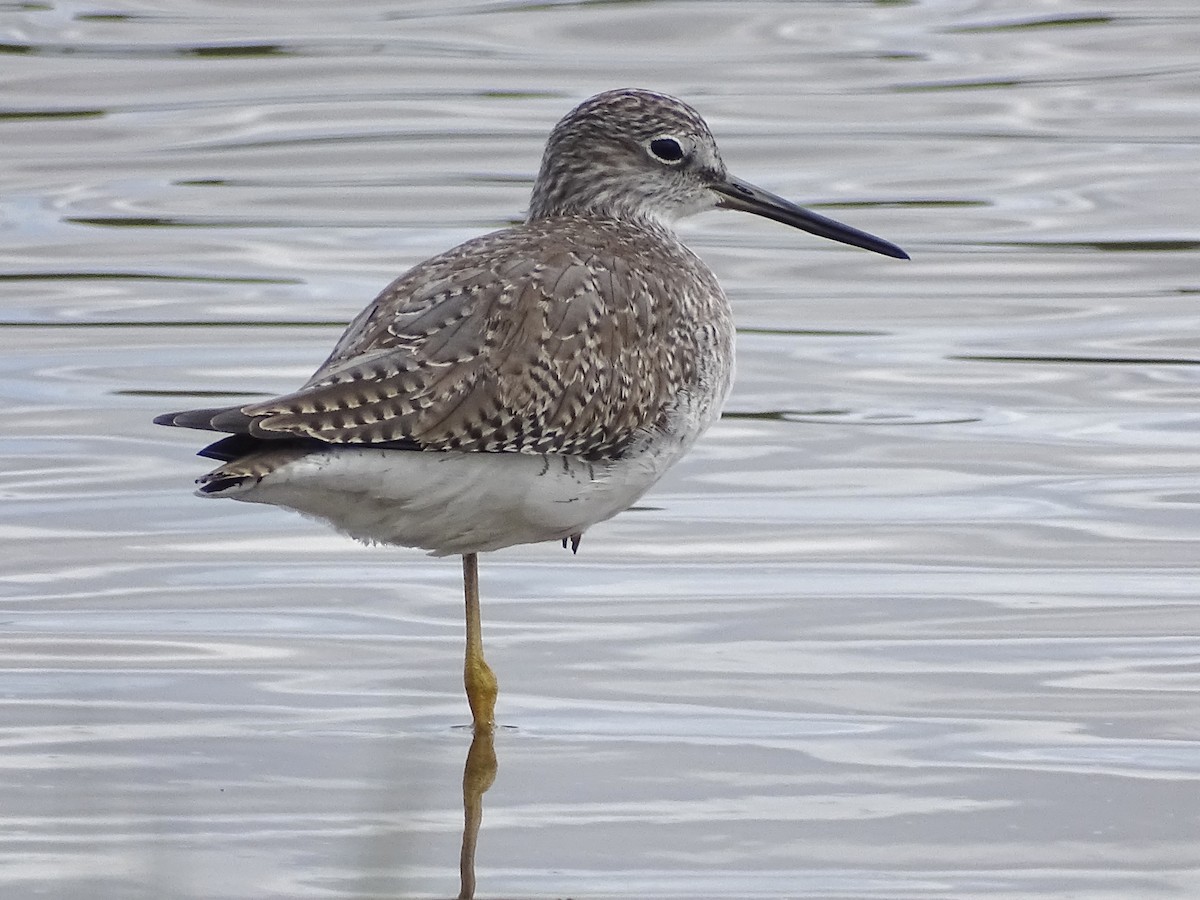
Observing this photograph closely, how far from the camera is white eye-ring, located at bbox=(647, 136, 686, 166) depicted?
28.5 feet

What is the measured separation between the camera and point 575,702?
7.48m

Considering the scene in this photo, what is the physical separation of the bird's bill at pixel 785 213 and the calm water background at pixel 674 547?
120 centimetres

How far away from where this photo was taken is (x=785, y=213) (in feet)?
29.9

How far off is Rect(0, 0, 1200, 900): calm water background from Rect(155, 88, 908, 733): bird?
0.72m

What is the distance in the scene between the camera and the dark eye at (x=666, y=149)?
869 cm

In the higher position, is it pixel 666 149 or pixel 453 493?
pixel 666 149

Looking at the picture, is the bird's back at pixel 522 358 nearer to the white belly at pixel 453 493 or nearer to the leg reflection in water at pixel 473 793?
the white belly at pixel 453 493

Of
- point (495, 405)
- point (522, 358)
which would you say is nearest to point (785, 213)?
point (522, 358)

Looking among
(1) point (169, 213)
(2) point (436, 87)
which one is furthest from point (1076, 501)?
(2) point (436, 87)

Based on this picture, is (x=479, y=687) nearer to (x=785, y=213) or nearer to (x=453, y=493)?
(x=453, y=493)

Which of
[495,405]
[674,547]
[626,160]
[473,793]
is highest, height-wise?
[626,160]

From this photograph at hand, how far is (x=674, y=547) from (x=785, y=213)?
143cm

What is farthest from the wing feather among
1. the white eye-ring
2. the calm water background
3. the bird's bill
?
the bird's bill

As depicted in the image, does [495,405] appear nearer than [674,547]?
Yes
